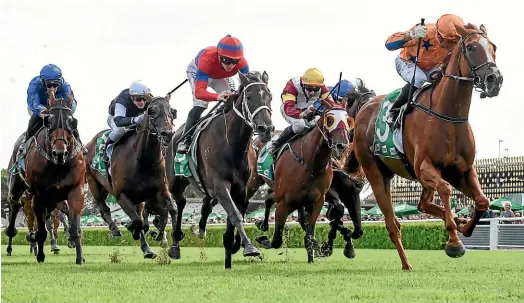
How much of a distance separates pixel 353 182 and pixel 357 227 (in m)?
0.60

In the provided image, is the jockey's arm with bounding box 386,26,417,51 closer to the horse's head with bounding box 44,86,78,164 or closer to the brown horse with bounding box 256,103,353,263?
the brown horse with bounding box 256,103,353,263

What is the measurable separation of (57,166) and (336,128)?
3418 millimetres

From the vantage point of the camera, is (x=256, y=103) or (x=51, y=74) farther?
(x=51, y=74)

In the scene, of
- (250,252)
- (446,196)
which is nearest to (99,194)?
(250,252)

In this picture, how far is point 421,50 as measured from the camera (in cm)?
887

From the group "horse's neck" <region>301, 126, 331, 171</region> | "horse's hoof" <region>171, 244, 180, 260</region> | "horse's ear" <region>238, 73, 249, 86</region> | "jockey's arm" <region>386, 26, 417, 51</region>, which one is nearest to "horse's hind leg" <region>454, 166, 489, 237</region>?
"jockey's arm" <region>386, 26, 417, 51</region>

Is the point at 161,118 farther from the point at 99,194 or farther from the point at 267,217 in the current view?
the point at 267,217

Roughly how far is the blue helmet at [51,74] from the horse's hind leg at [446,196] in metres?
5.05

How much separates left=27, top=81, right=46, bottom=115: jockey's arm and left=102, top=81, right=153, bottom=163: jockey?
957mm

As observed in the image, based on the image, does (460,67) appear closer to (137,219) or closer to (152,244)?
(137,219)

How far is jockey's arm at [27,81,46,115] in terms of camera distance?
10648 millimetres

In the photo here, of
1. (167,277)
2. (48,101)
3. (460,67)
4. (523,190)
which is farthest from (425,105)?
(523,190)

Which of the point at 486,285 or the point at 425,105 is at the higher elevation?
the point at 425,105

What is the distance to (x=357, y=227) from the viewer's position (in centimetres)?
1145
